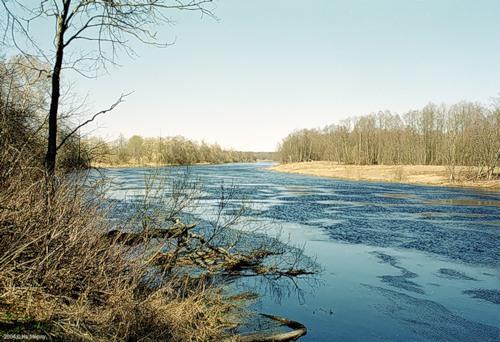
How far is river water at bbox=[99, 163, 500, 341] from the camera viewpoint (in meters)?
7.86

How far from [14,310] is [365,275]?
8.81 metres

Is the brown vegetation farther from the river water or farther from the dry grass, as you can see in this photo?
the river water

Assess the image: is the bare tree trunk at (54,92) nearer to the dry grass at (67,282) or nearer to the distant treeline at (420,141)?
the dry grass at (67,282)

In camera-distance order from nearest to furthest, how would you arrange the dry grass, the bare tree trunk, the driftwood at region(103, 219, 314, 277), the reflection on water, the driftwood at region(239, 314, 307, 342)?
the dry grass < the bare tree trunk < the driftwood at region(239, 314, 307, 342) < the driftwood at region(103, 219, 314, 277) < the reflection on water

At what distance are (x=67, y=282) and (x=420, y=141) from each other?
76461 millimetres

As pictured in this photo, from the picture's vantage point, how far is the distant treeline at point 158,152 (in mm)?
7930

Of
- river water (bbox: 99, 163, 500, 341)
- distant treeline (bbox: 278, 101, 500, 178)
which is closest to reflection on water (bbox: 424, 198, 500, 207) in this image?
river water (bbox: 99, 163, 500, 341)

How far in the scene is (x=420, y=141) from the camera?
73.5 metres

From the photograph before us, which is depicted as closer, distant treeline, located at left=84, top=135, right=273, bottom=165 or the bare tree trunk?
the bare tree trunk

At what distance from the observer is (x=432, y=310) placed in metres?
8.61

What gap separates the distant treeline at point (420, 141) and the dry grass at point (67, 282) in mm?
42886

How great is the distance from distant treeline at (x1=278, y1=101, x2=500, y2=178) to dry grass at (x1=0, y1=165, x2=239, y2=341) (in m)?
42.9

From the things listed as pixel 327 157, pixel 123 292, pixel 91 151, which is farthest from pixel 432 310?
pixel 327 157

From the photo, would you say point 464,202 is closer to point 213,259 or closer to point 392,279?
point 392,279
